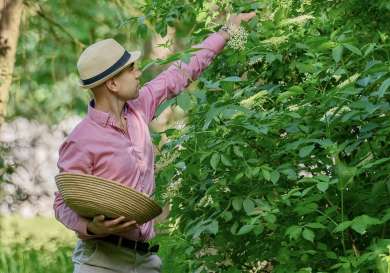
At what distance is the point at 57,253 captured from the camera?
11.2 m

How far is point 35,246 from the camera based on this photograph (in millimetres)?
12734

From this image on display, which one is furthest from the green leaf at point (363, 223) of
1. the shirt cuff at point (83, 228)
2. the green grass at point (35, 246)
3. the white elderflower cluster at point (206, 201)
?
the green grass at point (35, 246)

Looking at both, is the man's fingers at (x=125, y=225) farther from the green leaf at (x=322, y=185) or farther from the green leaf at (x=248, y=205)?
the green leaf at (x=322, y=185)

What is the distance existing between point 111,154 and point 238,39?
2.94 feet

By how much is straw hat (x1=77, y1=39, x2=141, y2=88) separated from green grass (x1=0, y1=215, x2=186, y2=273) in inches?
49.5

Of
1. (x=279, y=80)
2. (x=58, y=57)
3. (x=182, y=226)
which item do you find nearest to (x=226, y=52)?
(x=279, y=80)

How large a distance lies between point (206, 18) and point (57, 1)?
7804mm

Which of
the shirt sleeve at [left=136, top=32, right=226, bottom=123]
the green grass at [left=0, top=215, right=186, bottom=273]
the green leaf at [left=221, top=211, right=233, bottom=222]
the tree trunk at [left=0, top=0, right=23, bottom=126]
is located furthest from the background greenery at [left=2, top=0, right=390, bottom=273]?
the tree trunk at [left=0, top=0, right=23, bottom=126]

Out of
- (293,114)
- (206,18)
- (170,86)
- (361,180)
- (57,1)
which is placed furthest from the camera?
(57,1)

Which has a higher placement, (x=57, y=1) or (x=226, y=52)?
(x=226, y=52)

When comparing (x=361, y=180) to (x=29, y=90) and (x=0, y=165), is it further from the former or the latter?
(x=29, y=90)

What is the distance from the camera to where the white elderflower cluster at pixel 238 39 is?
486cm

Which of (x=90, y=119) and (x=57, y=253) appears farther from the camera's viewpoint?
(x=57, y=253)

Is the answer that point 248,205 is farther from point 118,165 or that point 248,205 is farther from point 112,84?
point 112,84
